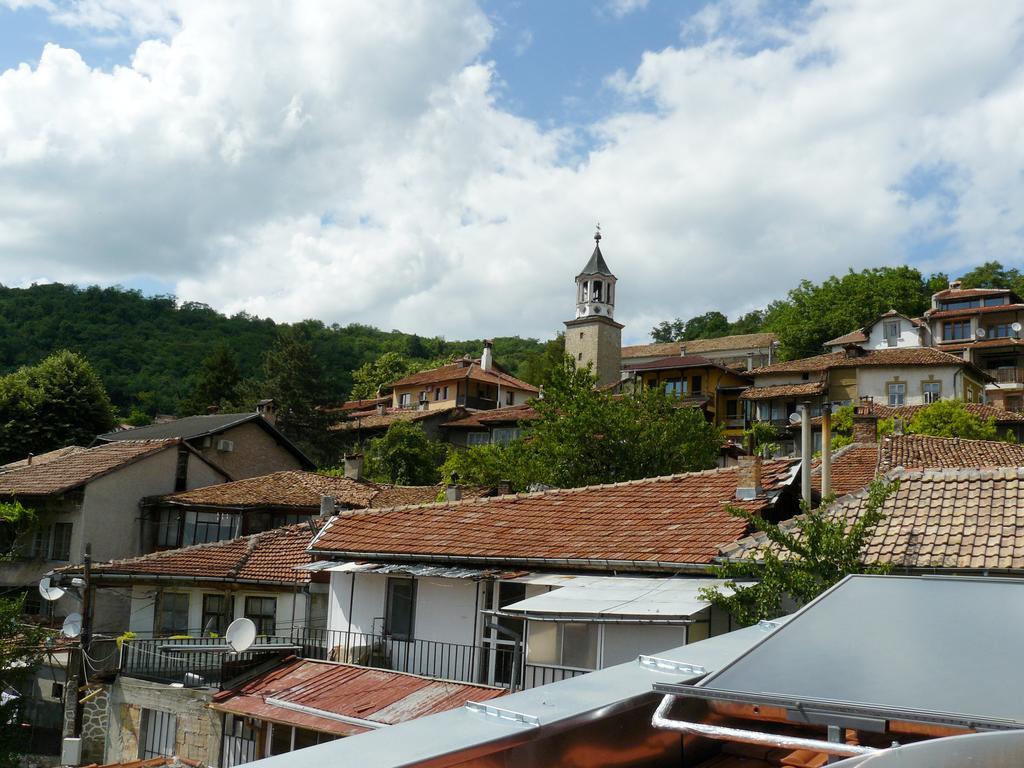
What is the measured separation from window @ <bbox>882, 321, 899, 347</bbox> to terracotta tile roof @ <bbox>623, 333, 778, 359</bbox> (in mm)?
19079

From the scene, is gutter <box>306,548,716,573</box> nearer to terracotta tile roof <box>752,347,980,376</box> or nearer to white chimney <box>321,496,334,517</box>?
white chimney <box>321,496,334,517</box>

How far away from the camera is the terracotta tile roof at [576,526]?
1462 cm

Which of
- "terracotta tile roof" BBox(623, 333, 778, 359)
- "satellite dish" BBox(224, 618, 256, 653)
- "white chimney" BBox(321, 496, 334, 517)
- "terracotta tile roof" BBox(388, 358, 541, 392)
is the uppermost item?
"terracotta tile roof" BBox(623, 333, 778, 359)

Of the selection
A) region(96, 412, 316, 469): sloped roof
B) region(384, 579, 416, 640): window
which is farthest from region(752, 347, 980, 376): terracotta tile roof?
region(384, 579, 416, 640): window

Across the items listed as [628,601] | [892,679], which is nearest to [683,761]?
[892,679]

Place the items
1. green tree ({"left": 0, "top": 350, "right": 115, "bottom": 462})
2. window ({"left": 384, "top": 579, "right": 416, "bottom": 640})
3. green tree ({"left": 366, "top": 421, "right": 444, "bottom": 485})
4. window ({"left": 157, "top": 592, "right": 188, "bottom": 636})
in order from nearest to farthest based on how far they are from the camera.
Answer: window ({"left": 384, "top": 579, "right": 416, "bottom": 640}) < window ({"left": 157, "top": 592, "right": 188, "bottom": 636}) < green tree ({"left": 0, "top": 350, "right": 115, "bottom": 462}) < green tree ({"left": 366, "top": 421, "right": 444, "bottom": 485})

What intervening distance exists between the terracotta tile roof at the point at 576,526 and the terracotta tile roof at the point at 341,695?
2185 mm

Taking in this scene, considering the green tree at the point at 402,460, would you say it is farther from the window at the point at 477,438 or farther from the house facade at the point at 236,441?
the window at the point at 477,438

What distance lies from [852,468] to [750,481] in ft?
24.0

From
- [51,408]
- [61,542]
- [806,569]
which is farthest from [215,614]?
[51,408]

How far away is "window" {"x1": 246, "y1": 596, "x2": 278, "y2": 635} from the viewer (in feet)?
71.9

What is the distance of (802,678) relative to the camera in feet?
8.79

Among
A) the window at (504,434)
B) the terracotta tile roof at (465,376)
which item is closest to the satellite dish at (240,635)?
the window at (504,434)

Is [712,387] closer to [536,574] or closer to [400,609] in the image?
[400,609]
